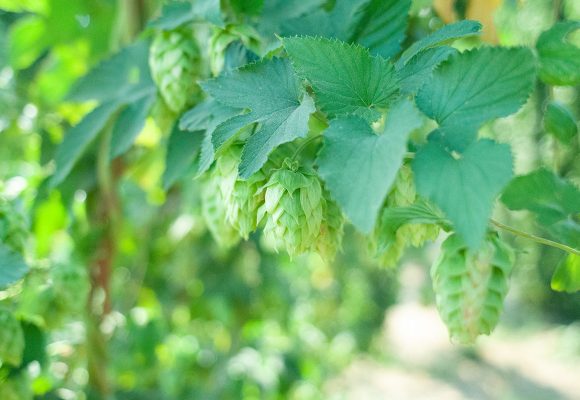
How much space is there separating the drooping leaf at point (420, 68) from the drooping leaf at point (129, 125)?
417mm

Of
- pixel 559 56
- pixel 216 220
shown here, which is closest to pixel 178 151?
pixel 216 220

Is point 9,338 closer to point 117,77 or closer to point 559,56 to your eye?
point 117,77

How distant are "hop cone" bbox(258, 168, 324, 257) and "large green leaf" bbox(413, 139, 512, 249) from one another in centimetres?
12

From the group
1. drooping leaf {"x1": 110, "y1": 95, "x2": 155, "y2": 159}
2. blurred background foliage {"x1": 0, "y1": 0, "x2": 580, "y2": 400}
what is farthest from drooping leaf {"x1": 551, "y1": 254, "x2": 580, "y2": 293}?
drooping leaf {"x1": 110, "y1": 95, "x2": 155, "y2": 159}

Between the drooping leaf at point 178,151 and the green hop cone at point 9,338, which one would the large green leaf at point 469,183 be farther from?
the green hop cone at point 9,338

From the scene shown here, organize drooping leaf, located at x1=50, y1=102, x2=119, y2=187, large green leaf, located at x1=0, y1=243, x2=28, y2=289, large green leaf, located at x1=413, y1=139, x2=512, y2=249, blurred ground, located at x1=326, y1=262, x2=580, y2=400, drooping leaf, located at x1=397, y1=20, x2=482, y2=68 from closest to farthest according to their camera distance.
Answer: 1. large green leaf, located at x1=413, y1=139, x2=512, y2=249
2. drooping leaf, located at x1=397, y1=20, x2=482, y2=68
3. large green leaf, located at x1=0, y1=243, x2=28, y2=289
4. drooping leaf, located at x1=50, y1=102, x2=119, y2=187
5. blurred ground, located at x1=326, y1=262, x2=580, y2=400

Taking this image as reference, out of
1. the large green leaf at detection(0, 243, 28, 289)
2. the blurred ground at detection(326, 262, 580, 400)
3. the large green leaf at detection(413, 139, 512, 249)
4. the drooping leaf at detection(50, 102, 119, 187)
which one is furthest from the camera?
the blurred ground at detection(326, 262, 580, 400)

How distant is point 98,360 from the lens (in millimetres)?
1190

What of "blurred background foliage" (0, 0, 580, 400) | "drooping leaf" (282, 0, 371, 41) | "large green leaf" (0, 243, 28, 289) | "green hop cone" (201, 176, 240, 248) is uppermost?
"drooping leaf" (282, 0, 371, 41)

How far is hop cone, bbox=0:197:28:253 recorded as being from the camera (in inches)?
27.9

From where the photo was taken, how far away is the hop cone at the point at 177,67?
0.72 metres

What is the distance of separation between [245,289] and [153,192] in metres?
A: 0.43

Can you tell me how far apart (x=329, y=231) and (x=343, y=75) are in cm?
16

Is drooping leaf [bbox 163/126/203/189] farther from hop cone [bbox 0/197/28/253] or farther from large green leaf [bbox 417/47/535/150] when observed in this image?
large green leaf [bbox 417/47/535/150]
